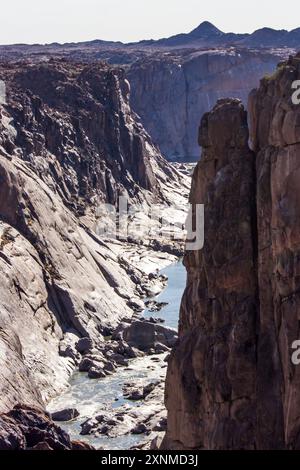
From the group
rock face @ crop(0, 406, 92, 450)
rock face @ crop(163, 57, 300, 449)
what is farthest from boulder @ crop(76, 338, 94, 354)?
rock face @ crop(163, 57, 300, 449)

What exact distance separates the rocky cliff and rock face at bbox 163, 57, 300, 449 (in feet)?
61.9

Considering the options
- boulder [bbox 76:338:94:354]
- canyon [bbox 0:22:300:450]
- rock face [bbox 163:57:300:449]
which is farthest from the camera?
boulder [bbox 76:338:94:354]

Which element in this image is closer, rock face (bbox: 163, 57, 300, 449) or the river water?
rock face (bbox: 163, 57, 300, 449)

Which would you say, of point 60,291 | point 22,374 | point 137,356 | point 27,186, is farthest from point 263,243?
point 27,186

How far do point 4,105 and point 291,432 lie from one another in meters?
91.8

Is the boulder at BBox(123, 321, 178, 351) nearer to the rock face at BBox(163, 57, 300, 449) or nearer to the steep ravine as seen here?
the steep ravine

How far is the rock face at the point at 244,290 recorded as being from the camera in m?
36.2

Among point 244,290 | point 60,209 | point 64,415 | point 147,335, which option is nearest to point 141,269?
point 60,209

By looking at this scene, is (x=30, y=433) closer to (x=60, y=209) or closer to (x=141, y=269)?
(x=60, y=209)

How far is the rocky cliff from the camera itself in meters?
74.2

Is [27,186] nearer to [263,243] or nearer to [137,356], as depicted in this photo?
[137,356]

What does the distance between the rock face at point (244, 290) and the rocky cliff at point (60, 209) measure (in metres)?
18.9

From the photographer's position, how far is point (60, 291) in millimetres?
84312

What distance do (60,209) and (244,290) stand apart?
58833 mm
